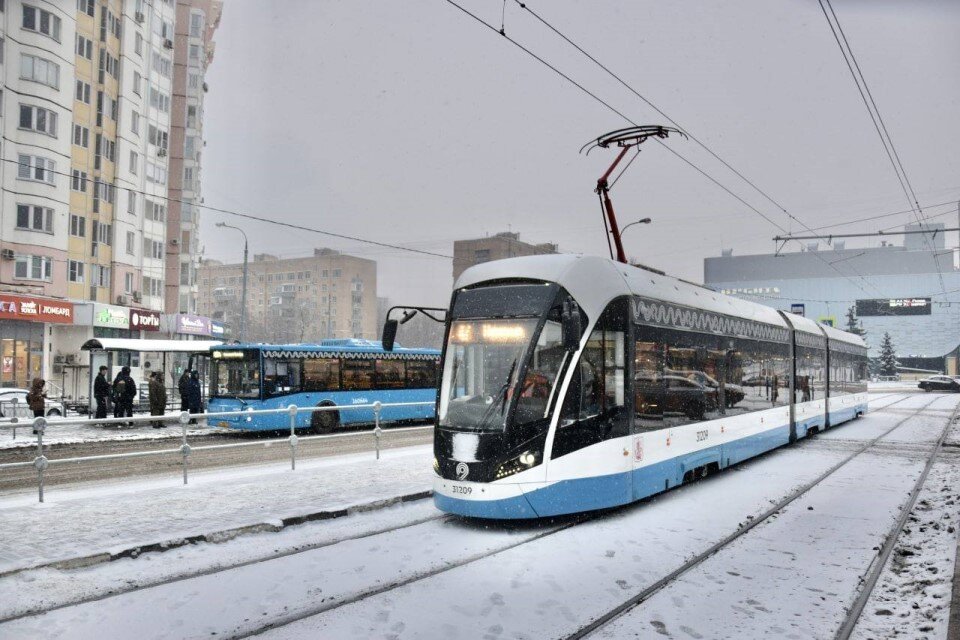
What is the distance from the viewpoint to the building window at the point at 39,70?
31.0m

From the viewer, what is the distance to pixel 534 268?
8.45 meters

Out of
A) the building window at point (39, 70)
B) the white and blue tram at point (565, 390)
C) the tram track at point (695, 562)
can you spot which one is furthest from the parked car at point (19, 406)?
the tram track at point (695, 562)

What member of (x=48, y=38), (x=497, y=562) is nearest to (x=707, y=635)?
(x=497, y=562)

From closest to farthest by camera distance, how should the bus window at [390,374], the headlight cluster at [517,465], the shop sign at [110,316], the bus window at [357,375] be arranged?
the headlight cluster at [517,465]
the bus window at [357,375]
the bus window at [390,374]
the shop sign at [110,316]

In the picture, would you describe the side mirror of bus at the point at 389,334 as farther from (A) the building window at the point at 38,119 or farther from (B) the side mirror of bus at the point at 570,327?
(A) the building window at the point at 38,119

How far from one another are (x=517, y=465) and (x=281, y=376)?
14.4m

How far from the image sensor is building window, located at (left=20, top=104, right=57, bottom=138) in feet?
102

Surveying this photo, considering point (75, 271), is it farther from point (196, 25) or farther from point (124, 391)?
point (196, 25)

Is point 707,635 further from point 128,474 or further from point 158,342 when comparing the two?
point 158,342

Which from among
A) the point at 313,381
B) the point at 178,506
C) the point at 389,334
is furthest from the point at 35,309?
the point at 389,334

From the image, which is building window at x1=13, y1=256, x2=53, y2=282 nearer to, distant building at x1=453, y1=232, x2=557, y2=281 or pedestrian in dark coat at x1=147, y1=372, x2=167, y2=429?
pedestrian in dark coat at x1=147, y1=372, x2=167, y2=429

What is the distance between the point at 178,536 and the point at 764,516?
6911 mm

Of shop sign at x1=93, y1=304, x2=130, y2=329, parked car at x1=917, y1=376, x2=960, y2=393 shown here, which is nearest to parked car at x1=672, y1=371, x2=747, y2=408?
shop sign at x1=93, y1=304, x2=130, y2=329

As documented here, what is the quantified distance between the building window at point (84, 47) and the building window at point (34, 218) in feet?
27.3
